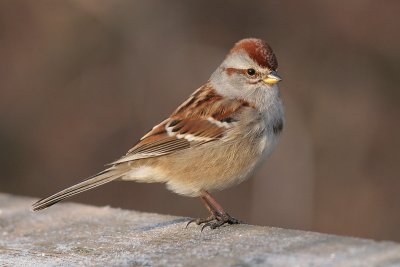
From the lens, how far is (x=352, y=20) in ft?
25.9

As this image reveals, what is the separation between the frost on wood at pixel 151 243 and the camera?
2932mm

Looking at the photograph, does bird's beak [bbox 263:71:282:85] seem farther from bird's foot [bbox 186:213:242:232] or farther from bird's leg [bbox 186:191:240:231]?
bird's foot [bbox 186:213:242:232]

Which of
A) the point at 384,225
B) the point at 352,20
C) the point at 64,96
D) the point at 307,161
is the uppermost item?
the point at 352,20

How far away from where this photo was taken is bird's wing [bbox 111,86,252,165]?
4457 millimetres

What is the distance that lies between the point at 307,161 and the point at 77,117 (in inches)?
82.8

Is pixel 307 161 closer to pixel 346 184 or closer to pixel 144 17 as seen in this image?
pixel 346 184

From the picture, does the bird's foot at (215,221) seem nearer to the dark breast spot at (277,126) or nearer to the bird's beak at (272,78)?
the dark breast spot at (277,126)

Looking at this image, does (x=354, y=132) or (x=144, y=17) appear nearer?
(x=354, y=132)

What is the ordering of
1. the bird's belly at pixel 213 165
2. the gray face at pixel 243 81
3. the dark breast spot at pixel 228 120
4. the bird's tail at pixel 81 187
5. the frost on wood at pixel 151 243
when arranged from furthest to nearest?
the gray face at pixel 243 81 < the dark breast spot at pixel 228 120 < the bird's belly at pixel 213 165 < the bird's tail at pixel 81 187 < the frost on wood at pixel 151 243

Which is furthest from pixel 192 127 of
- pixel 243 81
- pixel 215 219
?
pixel 215 219

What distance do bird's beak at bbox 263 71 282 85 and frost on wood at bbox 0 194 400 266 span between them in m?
1.02

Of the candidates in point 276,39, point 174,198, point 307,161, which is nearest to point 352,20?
point 276,39

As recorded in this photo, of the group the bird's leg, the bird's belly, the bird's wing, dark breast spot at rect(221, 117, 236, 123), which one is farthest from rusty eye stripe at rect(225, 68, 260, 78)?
the bird's leg

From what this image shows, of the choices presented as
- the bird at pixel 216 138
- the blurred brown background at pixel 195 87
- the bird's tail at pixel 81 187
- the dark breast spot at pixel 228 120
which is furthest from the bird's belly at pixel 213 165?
the blurred brown background at pixel 195 87
